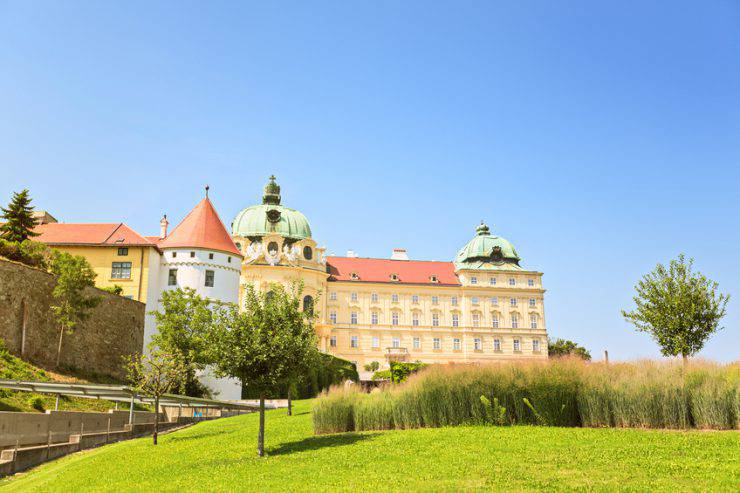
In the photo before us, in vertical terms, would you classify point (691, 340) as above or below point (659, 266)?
below

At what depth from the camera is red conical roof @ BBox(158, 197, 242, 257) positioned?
49375 millimetres

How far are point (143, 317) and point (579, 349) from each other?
6843 centimetres

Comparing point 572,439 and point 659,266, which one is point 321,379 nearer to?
point 659,266

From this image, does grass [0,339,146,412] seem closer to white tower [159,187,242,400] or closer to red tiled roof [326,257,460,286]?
white tower [159,187,242,400]

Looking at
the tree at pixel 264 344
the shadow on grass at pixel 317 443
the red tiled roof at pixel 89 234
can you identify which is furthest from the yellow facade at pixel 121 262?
the shadow on grass at pixel 317 443

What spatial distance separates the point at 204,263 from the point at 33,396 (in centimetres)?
2040

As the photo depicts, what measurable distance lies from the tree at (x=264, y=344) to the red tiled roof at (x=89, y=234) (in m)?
30.1

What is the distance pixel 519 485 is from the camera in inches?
471

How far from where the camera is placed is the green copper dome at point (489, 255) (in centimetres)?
8762

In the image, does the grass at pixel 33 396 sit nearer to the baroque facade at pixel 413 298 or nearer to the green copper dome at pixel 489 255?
the baroque facade at pixel 413 298

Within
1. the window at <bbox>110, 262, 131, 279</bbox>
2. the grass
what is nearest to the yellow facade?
the window at <bbox>110, 262, 131, 279</bbox>

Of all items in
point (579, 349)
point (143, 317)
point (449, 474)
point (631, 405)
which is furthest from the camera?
point (579, 349)

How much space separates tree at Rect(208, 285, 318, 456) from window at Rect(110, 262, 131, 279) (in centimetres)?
2955

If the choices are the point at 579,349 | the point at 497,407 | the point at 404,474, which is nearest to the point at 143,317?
the point at 497,407
